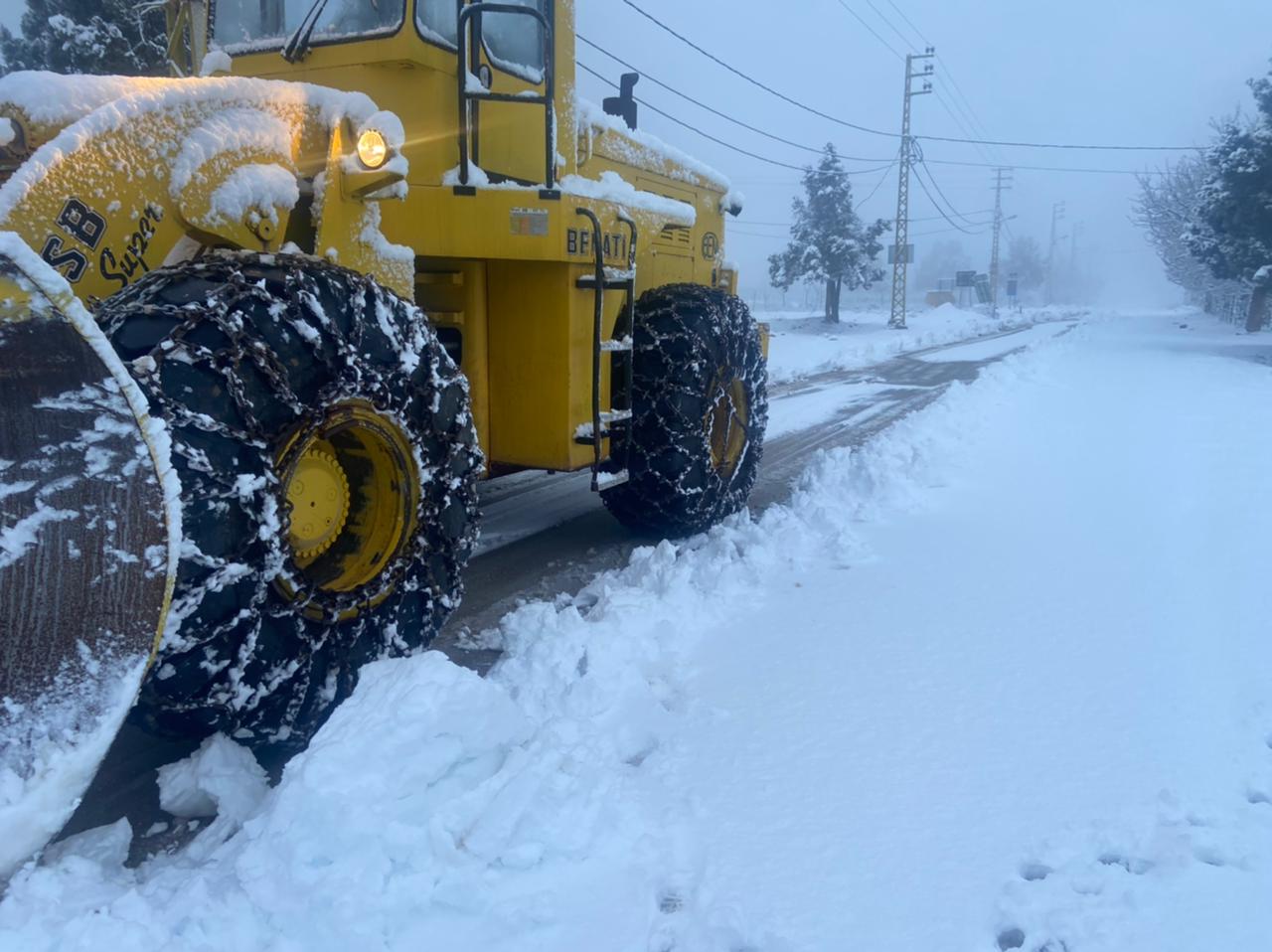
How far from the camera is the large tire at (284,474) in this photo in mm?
2311

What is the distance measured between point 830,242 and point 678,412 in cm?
3889

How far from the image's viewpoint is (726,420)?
19.1ft

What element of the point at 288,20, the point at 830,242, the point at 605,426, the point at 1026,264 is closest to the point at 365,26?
the point at 288,20

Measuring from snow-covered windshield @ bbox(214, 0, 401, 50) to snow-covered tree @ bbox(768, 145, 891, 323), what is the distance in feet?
128

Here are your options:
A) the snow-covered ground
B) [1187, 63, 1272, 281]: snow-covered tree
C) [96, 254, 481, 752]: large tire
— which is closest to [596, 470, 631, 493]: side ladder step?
[96, 254, 481, 752]: large tire

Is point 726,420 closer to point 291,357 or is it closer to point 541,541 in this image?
point 541,541

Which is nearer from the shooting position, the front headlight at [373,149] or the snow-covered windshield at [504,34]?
the front headlight at [373,149]

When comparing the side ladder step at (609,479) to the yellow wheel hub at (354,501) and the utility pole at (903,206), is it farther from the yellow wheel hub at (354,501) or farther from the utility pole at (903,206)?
the utility pole at (903,206)

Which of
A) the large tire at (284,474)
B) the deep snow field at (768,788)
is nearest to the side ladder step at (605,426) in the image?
the deep snow field at (768,788)

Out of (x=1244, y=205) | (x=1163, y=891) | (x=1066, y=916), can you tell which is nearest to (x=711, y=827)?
(x=1066, y=916)

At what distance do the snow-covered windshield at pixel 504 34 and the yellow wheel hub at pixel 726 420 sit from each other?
6.34 ft

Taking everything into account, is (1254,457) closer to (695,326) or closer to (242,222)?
(695,326)

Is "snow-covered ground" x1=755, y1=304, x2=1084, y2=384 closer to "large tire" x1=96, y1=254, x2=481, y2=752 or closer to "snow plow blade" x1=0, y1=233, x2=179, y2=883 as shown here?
"large tire" x1=96, y1=254, x2=481, y2=752

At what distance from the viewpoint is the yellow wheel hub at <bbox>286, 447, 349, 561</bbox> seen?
112 inches
